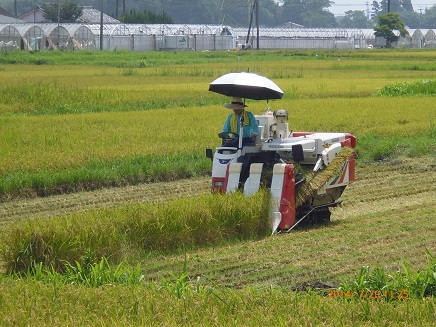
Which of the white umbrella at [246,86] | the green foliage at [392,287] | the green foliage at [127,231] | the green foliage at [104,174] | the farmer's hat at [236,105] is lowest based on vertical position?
the green foliage at [104,174]

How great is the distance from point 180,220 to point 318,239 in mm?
1390

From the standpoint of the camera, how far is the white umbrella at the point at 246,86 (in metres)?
9.02

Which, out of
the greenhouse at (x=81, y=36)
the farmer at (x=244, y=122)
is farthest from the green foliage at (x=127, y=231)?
the greenhouse at (x=81, y=36)

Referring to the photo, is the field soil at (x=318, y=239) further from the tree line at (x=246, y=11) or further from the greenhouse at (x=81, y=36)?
the tree line at (x=246, y=11)

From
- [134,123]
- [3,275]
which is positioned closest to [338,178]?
[3,275]

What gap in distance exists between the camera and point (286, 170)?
8727 mm

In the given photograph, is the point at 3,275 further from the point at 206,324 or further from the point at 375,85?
the point at 375,85

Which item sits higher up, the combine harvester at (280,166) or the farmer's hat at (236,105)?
the farmer's hat at (236,105)

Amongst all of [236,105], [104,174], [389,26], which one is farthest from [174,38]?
[236,105]

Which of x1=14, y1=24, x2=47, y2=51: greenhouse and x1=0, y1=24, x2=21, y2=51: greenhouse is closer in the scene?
x1=0, y1=24, x2=21, y2=51: greenhouse

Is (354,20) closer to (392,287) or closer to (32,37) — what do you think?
(32,37)

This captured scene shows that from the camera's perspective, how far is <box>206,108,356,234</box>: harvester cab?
28.9 feet
